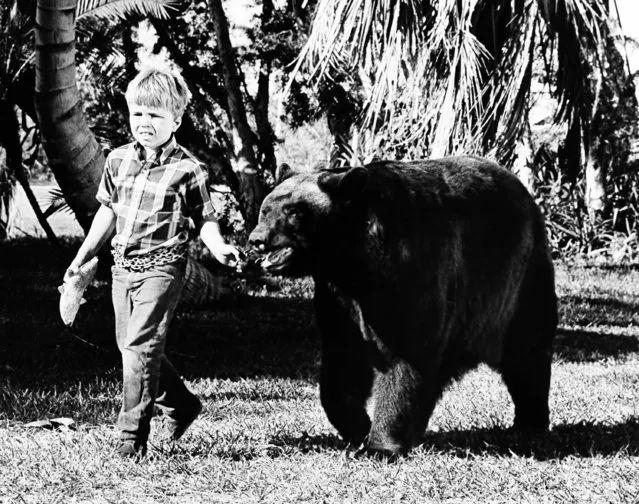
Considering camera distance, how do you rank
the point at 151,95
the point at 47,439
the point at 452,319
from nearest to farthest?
the point at 151,95 → the point at 452,319 → the point at 47,439

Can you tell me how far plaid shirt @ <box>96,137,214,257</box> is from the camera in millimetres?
4664

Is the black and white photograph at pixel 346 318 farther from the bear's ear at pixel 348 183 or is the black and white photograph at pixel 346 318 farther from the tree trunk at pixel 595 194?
the tree trunk at pixel 595 194

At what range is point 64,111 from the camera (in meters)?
7.97

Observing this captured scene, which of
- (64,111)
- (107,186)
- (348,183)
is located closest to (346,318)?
(348,183)

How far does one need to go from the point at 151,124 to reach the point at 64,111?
3.59 meters

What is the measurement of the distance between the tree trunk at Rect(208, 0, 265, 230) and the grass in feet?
8.77

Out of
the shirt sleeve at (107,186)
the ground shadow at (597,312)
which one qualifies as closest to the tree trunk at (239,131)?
the ground shadow at (597,312)

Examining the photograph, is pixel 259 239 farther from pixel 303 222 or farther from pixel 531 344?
pixel 531 344

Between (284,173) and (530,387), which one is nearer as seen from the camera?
(284,173)

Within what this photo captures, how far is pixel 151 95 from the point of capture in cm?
456

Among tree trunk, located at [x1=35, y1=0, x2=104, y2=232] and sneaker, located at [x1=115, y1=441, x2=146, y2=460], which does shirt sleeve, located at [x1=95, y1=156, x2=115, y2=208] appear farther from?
tree trunk, located at [x1=35, y1=0, x2=104, y2=232]

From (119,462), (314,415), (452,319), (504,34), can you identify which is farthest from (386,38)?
(119,462)

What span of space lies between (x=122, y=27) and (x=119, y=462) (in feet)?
37.6

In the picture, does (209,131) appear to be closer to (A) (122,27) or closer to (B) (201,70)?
(B) (201,70)
